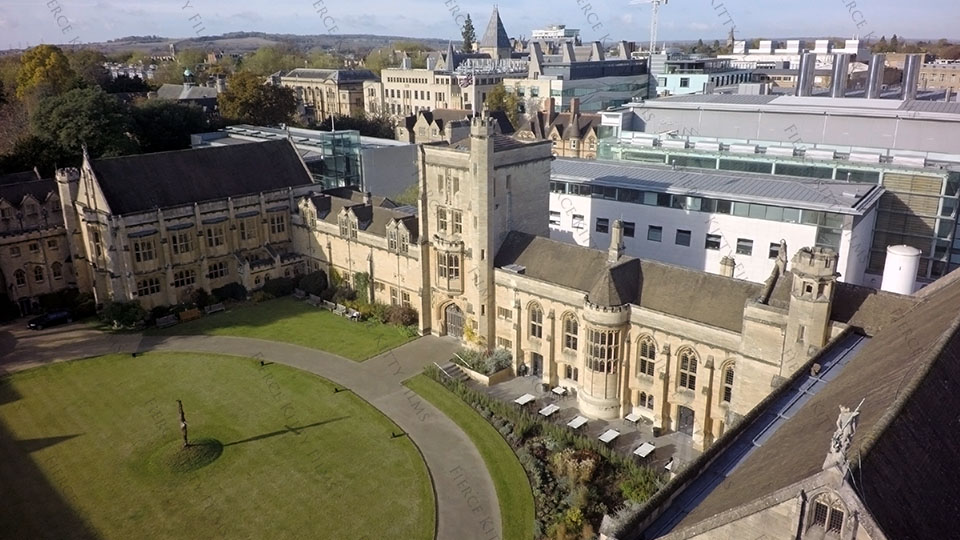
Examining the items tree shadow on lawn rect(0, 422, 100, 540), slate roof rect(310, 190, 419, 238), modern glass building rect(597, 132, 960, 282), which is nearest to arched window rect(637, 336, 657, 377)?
slate roof rect(310, 190, 419, 238)

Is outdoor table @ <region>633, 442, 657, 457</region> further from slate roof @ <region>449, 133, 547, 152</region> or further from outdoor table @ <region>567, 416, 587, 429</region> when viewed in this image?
slate roof @ <region>449, 133, 547, 152</region>

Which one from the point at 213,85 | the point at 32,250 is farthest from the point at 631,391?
the point at 213,85

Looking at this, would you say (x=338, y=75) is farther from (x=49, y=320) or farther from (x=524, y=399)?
(x=524, y=399)

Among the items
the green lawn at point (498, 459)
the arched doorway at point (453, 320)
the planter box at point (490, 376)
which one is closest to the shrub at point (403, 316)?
the arched doorway at point (453, 320)

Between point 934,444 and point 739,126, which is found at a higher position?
point 739,126

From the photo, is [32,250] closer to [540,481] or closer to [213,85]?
[540,481]

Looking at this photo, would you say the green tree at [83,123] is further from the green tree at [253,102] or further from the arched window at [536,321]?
the arched window at [536,321]

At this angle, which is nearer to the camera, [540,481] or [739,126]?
[540,481]
